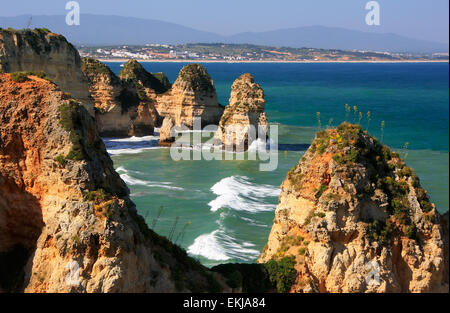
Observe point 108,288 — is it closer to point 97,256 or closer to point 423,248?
point 97,256

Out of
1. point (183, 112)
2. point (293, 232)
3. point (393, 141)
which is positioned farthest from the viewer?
point (183, 112)

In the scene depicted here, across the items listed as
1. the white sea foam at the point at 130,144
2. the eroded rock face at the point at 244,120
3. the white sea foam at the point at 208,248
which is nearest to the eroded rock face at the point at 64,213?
the white sea foam at the point at 208,248

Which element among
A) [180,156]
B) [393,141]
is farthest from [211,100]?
[393,141]

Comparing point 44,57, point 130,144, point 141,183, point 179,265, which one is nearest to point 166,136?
point 130,144

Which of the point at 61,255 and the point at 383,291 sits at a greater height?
the point at 61,255

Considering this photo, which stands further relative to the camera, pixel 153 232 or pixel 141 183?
pixel 141 183

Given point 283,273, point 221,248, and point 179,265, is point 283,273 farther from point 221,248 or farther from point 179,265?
point 221,248
